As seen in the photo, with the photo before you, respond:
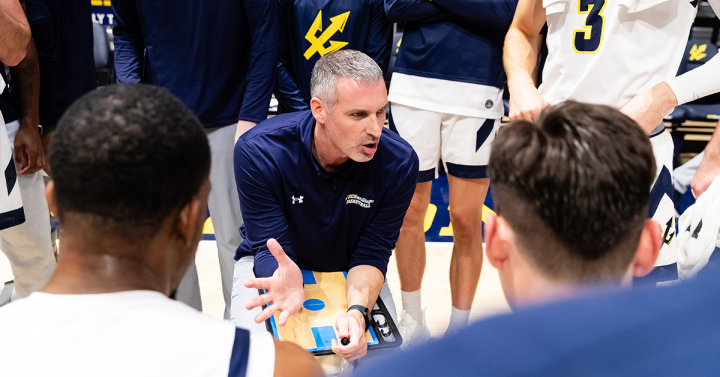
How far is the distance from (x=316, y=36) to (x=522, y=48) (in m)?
1.01

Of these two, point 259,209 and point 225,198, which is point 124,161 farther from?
point 225,198

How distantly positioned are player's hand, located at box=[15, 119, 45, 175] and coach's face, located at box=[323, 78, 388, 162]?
126cm

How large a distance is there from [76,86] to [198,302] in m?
1.26

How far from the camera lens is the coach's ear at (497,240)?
0.97 meters

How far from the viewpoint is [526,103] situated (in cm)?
205

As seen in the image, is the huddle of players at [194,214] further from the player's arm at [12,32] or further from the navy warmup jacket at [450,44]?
the navy warmup jacket at [450,44]

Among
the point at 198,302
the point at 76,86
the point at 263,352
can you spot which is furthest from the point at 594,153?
the point at 76,86

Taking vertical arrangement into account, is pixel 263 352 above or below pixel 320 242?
above

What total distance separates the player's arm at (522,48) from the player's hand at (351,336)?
933 millimetres

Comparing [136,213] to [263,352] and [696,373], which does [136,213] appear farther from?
[696,373]

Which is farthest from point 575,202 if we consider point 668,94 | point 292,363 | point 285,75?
point 285,75

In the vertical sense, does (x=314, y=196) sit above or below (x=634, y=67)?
below

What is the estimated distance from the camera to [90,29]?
3.02 metres

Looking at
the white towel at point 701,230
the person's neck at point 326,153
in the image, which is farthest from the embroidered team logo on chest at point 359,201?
the white towel at point 701,230
